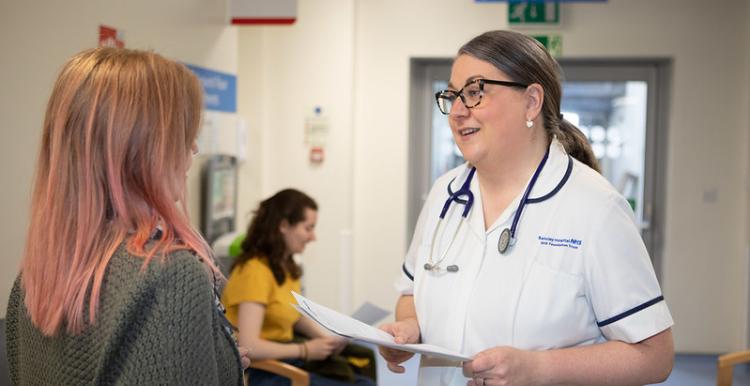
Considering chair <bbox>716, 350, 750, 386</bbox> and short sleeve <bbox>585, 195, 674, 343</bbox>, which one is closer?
short sleeve <bbox>585, 195, 674, 343</bbox>

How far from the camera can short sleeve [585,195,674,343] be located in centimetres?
146

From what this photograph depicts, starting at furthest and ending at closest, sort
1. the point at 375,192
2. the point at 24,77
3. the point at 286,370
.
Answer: the point at 375,192 → the point at 286,370 → the point at 24,77

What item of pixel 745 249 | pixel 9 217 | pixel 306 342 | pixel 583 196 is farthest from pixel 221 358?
pixel 745 249

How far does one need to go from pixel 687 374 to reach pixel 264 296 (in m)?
3.43

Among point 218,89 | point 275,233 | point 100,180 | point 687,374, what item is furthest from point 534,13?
point 100,180

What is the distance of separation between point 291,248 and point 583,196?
5.57 ft

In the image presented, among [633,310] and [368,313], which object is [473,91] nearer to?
[633,310]

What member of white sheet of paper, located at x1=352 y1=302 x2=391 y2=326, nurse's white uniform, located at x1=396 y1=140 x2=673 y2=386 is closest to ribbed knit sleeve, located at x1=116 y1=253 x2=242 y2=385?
nurse's white uniform, located at x1=396 y1=140 x2=673 y2=386

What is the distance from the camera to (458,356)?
4.58ft

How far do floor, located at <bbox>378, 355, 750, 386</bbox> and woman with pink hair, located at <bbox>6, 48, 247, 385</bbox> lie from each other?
335 cm

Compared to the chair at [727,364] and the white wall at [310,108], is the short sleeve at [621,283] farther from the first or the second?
the white wall at [310,108]

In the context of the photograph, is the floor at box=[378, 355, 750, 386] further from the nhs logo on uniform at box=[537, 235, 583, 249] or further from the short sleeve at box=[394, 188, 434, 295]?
the nhs logo on uniform at box=[537, 235, 583, 249]

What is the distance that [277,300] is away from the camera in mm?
2924

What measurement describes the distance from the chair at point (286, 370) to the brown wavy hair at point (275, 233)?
12.8 inches
